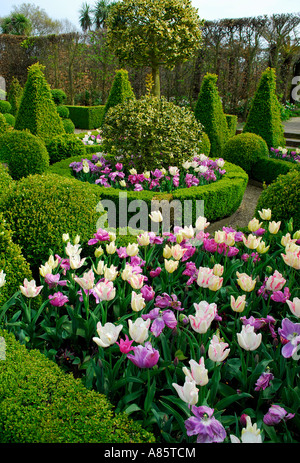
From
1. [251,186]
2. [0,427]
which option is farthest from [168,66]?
[0,427]

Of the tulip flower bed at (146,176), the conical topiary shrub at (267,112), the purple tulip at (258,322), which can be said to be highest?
the conical topiary shrub at (267,112)

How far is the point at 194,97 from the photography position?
752 inches

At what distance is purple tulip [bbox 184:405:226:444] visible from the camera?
1.47 metres

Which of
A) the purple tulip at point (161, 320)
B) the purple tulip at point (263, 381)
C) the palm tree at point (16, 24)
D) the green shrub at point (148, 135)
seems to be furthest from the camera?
the palm tree at point (16, 24)

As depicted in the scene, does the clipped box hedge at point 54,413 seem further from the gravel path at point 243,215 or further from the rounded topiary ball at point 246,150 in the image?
the rounded topiary ball at point 246,150

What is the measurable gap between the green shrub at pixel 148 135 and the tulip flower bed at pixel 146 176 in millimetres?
238

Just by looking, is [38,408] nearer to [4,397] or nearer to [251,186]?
[4,397]

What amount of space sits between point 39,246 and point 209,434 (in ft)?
7.49

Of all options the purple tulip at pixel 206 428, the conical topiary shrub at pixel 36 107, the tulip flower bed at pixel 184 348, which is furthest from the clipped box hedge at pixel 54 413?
the conical topiary shrub at pixel 36 107

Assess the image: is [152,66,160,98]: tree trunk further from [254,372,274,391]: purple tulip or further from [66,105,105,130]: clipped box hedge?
[254,372,274,391]: purple tulip

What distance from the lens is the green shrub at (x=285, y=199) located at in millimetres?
3781

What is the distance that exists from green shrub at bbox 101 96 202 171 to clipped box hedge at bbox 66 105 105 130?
1225 cm

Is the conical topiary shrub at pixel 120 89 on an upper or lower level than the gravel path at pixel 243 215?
upper

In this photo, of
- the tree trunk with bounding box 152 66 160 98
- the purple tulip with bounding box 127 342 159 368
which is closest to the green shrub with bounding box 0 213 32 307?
the purple tulip with bounding box 127 342 159 368
